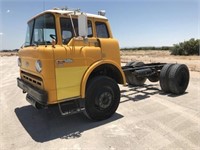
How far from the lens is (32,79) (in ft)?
17.3

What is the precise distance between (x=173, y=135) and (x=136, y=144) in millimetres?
898

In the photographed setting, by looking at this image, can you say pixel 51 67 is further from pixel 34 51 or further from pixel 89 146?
pixel 89 146

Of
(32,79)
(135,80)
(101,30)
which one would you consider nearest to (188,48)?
(135,80)

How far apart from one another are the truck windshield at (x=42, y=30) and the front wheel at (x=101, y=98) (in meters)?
1.46

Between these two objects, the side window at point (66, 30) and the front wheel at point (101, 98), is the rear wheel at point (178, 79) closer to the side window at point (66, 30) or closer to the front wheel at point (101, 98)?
the front wheel at point (101, 98)

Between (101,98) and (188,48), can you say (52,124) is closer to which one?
(101,98)

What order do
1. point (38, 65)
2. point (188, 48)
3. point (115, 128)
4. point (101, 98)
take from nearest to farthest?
point (38, 65) < point (115, 128) < point (101, 98) < point (188, 48)

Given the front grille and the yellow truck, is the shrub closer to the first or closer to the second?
the yellow truck

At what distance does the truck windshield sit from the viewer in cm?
499

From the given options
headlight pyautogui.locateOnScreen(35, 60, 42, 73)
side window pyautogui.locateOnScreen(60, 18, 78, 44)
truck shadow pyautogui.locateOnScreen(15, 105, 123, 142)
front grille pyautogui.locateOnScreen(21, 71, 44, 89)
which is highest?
side window pyautogui.locateOnScreen(60, 18, 78, 44)

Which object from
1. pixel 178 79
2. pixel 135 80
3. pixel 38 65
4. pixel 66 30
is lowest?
pixel 135 80

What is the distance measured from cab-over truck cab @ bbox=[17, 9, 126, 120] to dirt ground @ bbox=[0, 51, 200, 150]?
494 millimetres

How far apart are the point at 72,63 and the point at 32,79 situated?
3.92 ft

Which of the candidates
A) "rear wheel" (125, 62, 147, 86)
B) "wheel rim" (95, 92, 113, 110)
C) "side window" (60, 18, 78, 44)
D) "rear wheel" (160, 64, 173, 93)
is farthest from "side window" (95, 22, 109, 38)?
"rear wheel" (125, 62, 147, 86)
